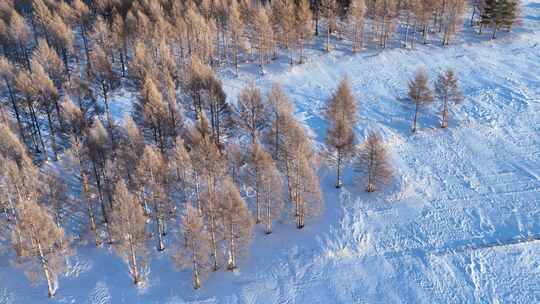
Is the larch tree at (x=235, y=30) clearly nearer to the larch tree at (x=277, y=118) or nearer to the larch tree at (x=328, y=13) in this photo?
the larch tree at (x=328, y=13)

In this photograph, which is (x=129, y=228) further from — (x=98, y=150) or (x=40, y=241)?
(x=98, y=150)

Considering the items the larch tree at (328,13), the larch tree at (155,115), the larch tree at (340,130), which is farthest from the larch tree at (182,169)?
the larch tree at (328,13)

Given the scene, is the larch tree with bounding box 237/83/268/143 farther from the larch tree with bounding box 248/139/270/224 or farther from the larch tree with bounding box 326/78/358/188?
the larch tree with bounding box 248/139/270/224

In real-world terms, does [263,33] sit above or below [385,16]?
below

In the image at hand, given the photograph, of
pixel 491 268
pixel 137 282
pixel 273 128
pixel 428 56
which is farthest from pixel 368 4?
pixel 137 282

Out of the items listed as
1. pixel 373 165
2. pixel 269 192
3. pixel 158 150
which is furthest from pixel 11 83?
pixel 373 165
